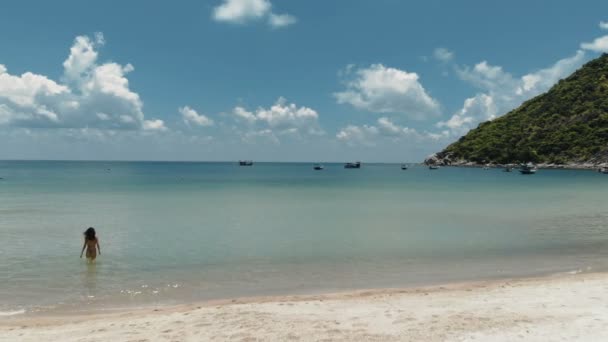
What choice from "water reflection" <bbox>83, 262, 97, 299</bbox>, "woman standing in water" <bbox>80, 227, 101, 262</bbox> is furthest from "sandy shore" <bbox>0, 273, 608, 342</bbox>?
"woman standing in water" <bbox>80, 227, 101, 262</bbox>

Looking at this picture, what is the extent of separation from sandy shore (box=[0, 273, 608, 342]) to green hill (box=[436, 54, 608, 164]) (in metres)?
167

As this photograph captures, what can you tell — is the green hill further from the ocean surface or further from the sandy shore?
the sandy shore

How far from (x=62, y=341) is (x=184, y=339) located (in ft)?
9.00

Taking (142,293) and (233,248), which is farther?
(233,248)

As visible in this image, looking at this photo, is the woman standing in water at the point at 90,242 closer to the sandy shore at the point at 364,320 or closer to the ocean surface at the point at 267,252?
the ocean surface at the point at 267,252

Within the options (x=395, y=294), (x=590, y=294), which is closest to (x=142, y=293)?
(x=395, y=294)

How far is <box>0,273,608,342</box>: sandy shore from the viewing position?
9.84 metres

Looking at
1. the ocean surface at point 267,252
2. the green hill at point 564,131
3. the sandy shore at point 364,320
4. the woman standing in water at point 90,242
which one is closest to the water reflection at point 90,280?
the ocean surface at point 267,252

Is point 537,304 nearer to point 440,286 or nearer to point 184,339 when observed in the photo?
point 440,286

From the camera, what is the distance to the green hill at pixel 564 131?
162 metres

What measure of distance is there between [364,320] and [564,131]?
189531 mm

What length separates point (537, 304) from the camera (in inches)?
476

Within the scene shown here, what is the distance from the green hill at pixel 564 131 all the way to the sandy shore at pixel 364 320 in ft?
546

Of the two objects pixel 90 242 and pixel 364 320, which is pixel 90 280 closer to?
pixel 90 242
